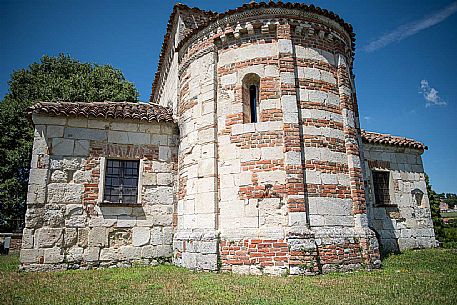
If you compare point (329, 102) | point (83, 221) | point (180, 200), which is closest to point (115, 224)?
point (83, 221)

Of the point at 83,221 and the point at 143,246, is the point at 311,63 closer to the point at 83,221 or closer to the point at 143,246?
the point at 143,246

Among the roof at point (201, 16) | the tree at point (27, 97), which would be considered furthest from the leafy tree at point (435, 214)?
the tree at point (27, 97)

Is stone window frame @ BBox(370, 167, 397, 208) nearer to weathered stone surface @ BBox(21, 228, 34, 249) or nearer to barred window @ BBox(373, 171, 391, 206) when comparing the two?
barred window @ BBox(373, 171, 391, 206)

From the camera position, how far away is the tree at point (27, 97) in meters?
16.7

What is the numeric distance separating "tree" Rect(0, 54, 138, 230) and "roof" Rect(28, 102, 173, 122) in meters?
7.90

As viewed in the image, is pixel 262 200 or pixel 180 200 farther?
pixel 180 200

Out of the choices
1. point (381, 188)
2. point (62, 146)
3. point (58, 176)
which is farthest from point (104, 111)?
point (381, 188)

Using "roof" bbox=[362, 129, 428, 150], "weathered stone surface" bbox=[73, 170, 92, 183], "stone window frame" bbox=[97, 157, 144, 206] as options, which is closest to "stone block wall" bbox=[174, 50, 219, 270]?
"stone window frame" bbox=[97, 157, 144, 206]

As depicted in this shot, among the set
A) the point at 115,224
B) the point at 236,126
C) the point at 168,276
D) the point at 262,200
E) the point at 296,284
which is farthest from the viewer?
the point at 115,224

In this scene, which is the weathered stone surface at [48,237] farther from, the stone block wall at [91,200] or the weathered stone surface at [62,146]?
the weathered stone surface at [62,146]

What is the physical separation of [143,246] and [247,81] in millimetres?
5458

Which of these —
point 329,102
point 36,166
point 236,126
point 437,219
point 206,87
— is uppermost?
point 206,87

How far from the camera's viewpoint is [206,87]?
8.70 m

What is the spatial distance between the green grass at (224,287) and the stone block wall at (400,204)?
4.11m
